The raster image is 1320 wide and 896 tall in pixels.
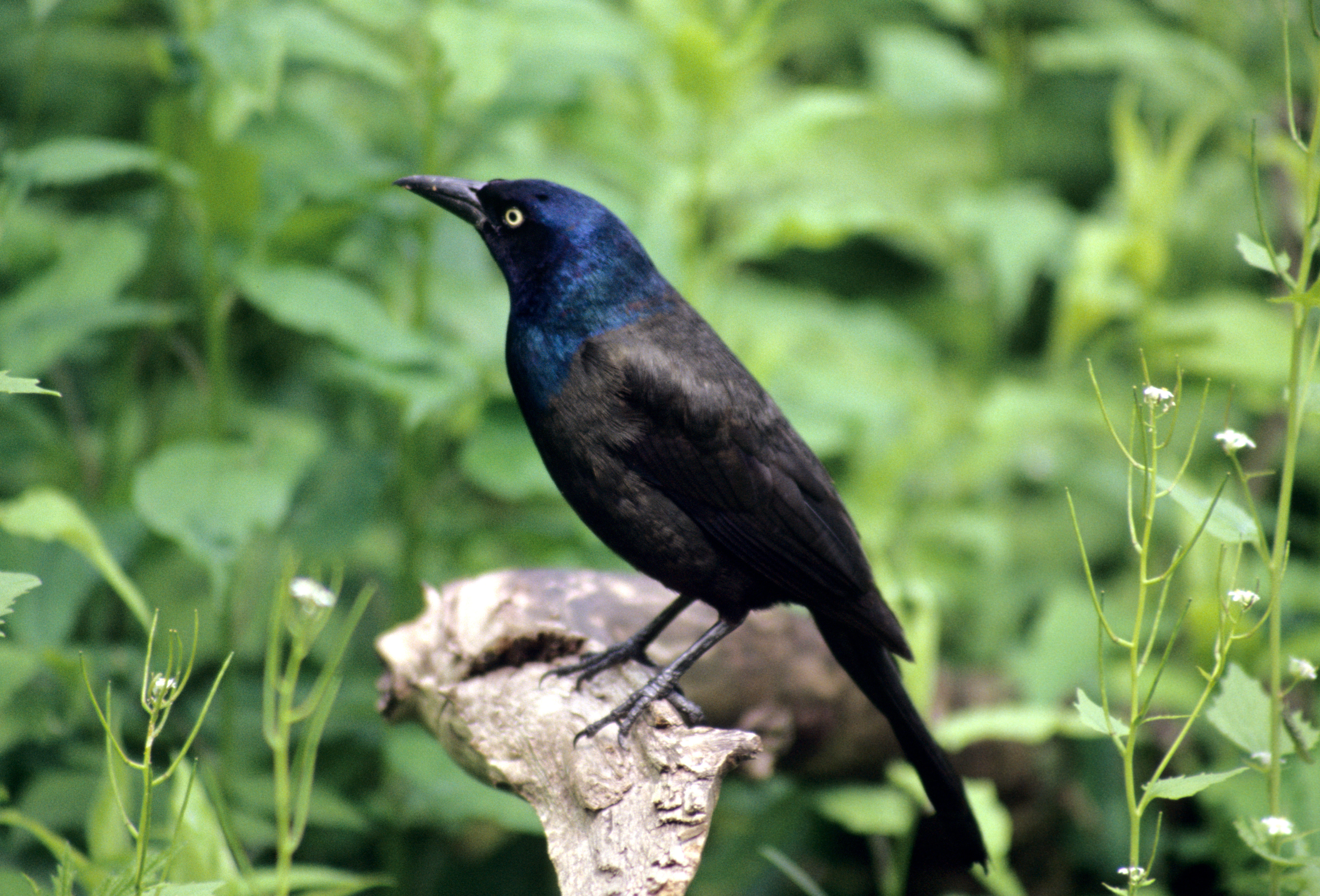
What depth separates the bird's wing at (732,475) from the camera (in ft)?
8.20

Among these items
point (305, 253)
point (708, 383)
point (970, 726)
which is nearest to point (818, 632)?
point (970, 726)

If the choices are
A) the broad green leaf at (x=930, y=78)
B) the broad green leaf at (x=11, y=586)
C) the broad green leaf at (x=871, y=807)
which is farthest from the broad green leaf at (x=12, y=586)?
the broad green leaf at (x=930, y=78)

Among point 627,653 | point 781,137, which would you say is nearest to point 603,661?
point 627,653

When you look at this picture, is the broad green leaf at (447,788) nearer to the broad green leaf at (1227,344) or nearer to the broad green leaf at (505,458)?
the broad green leaf at (505,458)

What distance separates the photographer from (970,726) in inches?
121

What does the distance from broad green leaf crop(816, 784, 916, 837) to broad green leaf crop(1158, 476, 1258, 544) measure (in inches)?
63.6

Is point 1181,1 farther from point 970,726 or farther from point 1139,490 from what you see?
point 970,726

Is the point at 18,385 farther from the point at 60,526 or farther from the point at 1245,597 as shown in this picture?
the point at 1245,597

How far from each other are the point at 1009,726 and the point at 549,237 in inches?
67.8

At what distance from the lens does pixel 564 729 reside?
2461 mm

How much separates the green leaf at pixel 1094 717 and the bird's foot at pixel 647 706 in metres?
0.86

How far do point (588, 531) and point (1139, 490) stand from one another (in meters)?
2.35

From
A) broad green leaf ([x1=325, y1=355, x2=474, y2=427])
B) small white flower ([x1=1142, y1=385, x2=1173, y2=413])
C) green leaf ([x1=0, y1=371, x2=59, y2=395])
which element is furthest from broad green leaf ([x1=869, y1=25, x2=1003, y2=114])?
A: green leaf ([x1=0, y1=371, x2=59, y2=395])

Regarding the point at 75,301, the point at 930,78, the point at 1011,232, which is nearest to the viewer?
the point at 75,301
